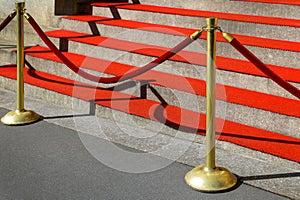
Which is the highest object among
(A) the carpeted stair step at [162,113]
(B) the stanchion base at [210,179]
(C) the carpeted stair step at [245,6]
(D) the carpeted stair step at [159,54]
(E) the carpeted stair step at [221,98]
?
(C) the carpeted stair step at [245,6]

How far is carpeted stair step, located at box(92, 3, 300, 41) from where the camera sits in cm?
555

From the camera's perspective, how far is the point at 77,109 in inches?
226

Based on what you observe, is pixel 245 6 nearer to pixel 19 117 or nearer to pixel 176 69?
pixel 176 69

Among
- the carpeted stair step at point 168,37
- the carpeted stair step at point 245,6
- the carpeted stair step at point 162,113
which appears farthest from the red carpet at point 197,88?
the carpeted stair step at point 245,6

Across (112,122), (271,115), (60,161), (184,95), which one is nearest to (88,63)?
(112,122)

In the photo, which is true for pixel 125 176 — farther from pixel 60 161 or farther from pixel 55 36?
pixel 55 36

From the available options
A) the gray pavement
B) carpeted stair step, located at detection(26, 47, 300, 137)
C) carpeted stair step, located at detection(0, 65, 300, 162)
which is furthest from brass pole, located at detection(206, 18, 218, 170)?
carpeted stair step, located at detection(26, 47, 300, 137)

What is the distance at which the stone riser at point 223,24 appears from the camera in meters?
5.52

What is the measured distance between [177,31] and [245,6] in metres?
0.88

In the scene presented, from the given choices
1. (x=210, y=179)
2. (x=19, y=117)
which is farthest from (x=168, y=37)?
(x=210, y=179)

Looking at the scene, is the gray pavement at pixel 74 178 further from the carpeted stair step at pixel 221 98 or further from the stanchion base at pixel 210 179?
the carpeted stair step at pixel 221 98

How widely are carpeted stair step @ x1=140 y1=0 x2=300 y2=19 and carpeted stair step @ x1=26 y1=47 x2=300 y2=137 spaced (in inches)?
49.8

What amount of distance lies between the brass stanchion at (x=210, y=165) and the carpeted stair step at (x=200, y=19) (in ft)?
6.15

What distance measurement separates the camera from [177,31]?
616 cm
